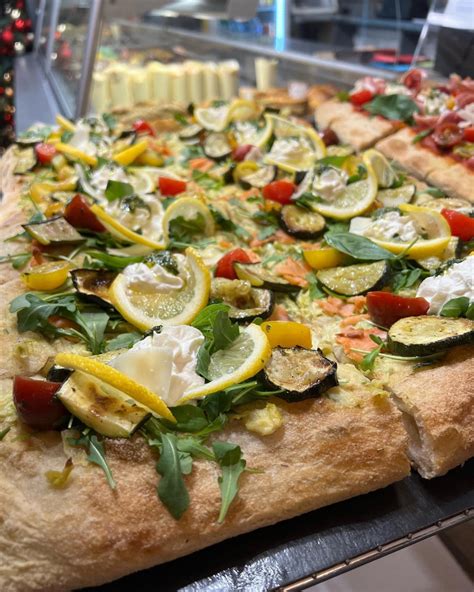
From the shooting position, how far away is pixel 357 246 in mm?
3393

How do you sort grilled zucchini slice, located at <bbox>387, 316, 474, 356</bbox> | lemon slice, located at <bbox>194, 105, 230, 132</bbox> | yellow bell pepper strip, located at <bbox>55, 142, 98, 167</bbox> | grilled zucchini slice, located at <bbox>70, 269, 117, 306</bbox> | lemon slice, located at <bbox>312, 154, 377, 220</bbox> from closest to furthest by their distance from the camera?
grilled zucchini slice, located at <bbox>387, 316, 474, 356</bbox> < grilled zucchini slice, located at <bbox>70, 269, 117, 306</bbox> < lemon slice, located at <bbox>312, 154, 377, 220</bbox> < yellow bell pepper strip, located at <bbox>55, 142, 98, 167</bbox> < lemon slice, located at <bbox>194, 105, 230, 132</bbox>

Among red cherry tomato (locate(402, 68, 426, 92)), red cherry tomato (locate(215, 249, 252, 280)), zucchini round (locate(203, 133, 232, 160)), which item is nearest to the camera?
red cherry tomato (locate(215, 249, 252, 280))

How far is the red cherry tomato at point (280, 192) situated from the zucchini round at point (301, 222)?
6.7 inches

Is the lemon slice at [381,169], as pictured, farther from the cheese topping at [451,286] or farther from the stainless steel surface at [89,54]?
the stainless steel surface at [89,54]

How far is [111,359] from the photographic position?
2.37 meters

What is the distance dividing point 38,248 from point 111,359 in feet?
5.06

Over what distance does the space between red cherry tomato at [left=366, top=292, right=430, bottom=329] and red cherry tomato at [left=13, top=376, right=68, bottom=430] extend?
1568 mm

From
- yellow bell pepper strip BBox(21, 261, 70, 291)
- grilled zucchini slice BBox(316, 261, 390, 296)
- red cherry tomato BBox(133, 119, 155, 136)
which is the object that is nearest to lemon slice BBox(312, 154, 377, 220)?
grilled zucchini slice BBox(316, 261, 390, 296)

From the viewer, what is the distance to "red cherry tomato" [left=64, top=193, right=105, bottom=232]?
3783 millimetres

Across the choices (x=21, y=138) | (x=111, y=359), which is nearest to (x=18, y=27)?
(x=21, y=138)

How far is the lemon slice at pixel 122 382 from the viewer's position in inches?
82.3

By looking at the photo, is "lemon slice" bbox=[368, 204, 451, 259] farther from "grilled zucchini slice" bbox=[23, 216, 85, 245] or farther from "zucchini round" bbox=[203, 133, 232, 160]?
"zucchini round" bbox=[203, 133, 232, 160]

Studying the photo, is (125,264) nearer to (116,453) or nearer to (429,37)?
(116,453)

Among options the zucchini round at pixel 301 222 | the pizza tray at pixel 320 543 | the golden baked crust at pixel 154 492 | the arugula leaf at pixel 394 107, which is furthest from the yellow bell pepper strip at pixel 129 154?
the pizza tray at pixel 320 543
